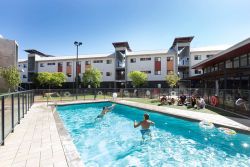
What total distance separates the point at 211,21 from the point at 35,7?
18.5 metres

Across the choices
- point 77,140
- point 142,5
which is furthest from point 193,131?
point 142,5

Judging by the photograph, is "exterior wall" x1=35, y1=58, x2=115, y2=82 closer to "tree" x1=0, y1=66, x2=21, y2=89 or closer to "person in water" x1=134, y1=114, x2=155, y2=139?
"tree" x1=0, y1=66, x2=21, y2=89

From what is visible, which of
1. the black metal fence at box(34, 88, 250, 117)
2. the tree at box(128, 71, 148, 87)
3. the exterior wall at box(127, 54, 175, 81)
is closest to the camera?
the black metal fence at box(34, 88, 250, 117)

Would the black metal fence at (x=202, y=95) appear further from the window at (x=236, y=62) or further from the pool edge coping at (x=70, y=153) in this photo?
the pool edge coping at (x=70, y=153)

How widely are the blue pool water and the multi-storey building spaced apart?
27547mm

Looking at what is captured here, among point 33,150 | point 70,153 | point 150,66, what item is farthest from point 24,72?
point 70,153

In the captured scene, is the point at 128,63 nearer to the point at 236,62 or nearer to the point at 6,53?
the point at 6,53

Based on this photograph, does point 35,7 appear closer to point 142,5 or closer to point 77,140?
point 142,5

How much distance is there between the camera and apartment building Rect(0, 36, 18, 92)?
24688 millimetres

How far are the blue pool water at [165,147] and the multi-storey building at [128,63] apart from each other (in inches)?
1085

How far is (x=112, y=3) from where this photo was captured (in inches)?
712

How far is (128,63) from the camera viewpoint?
41938 millimetres

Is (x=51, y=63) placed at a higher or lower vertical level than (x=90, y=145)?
higher

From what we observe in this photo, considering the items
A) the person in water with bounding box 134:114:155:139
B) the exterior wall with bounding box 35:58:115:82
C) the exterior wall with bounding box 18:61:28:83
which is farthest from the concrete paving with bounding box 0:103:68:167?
the exterior wall with bounding box 18:61:28:83
